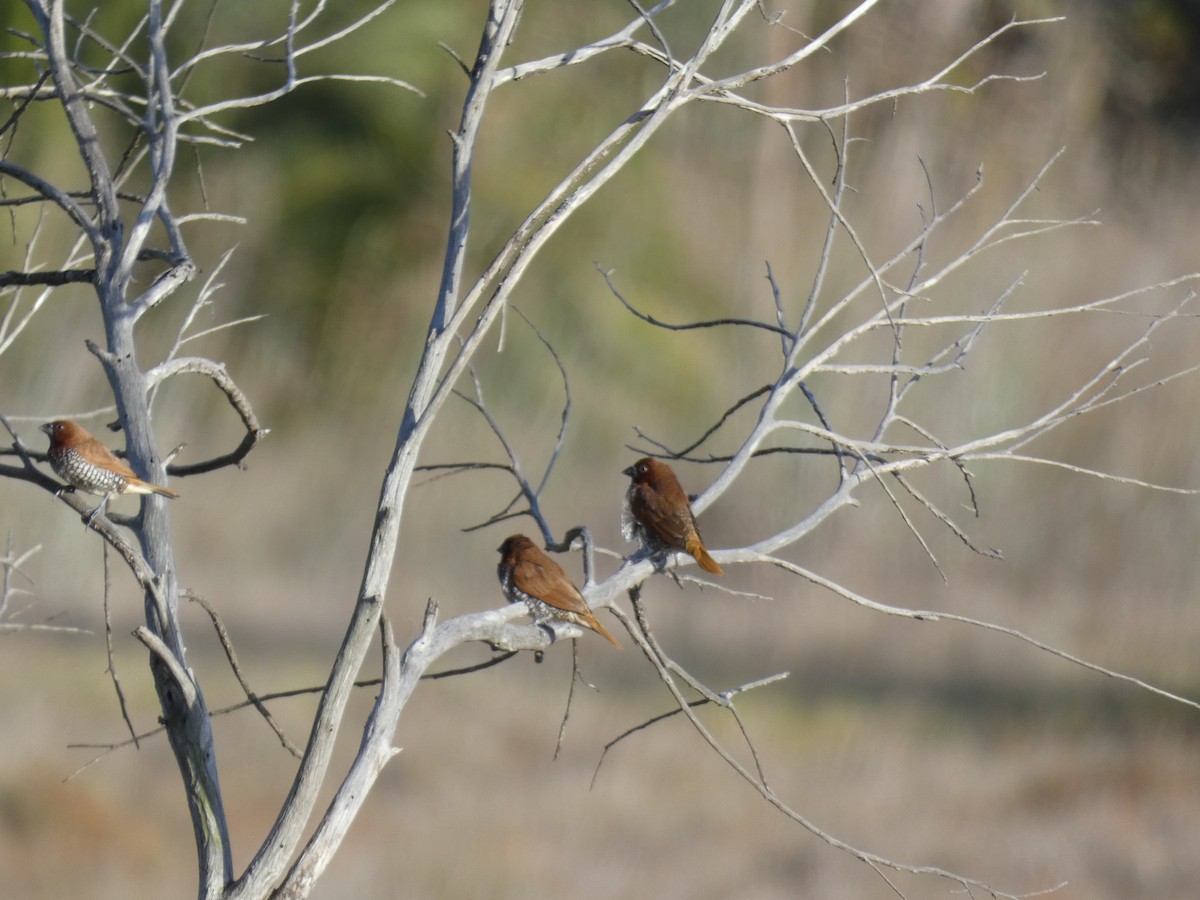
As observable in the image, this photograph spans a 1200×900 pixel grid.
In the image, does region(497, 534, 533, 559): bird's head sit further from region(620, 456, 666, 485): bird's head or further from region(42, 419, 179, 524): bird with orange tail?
region(42, 419, 179, 524): bird with orange tail

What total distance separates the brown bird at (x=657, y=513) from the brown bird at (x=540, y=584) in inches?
13.0

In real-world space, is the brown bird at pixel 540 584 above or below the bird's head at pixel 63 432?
below

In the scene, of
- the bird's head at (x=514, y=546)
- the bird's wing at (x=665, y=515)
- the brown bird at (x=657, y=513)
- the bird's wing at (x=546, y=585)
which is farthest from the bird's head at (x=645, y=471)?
the bird's wing at (x=546, y=585)

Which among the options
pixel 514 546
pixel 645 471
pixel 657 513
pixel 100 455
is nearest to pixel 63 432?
pixel 100 455

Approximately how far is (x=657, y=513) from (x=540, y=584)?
533 millimetres

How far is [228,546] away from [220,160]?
13.9ft

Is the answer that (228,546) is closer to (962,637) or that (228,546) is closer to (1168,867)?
(962,637)

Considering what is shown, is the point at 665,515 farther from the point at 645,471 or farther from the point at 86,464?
the point at 86,464

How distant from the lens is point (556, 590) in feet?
15.4

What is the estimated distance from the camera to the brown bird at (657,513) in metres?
4.79

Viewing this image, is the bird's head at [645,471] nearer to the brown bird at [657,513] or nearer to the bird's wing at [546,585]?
the brown bird at [657,513]

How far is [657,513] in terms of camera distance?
16.8ft

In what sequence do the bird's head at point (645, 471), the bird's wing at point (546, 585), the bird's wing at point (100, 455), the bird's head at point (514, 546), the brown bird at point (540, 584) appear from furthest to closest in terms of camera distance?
1. the bird's head at point (645, 471)
2. the bird's head at point (514, 546)
3. the bird's wing at point (100, 455)
4. the bird's wing at point (546, 585)
5. the brown bird at point (540, 584)

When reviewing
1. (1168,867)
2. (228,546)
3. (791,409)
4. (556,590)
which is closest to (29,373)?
(228,546)
